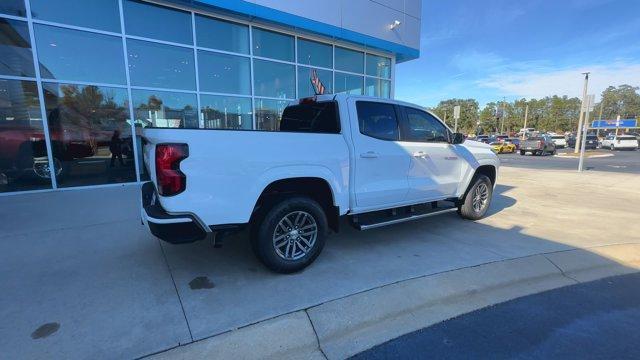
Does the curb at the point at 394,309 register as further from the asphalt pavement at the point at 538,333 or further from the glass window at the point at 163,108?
the glass window at the point at 163,108

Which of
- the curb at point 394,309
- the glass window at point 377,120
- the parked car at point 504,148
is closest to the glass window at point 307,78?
the glass window at point 377,120

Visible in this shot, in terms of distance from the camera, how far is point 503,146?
99.6ft

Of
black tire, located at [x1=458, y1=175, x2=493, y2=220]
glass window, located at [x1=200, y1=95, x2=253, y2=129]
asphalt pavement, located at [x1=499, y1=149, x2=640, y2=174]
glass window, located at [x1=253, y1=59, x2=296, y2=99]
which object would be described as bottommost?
asphalt pavement, located at [x1=499, y1=149, x2=640, y2=174]

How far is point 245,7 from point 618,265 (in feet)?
32.7

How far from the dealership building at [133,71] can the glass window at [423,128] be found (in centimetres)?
202

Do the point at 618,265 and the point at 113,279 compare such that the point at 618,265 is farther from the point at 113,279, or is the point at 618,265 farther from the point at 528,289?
the point at 113,279

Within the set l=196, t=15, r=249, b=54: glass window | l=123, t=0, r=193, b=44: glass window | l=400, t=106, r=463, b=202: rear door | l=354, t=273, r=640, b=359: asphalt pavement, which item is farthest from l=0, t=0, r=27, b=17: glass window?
l=354, t=273, r=640, b=359: asphalt pavement

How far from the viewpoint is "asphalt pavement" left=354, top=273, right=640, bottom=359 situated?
8.18 ft

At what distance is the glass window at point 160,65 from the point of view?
350 inches

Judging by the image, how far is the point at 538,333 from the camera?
2.74m

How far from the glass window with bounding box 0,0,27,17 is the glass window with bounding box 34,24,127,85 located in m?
0.35

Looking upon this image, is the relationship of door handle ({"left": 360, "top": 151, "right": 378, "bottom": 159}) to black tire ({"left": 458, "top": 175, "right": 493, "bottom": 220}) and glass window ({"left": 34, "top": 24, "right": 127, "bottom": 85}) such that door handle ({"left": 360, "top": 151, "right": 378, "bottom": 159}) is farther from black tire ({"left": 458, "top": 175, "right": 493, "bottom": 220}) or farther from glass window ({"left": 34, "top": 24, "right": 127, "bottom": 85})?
glass window ({"left": 34, "top": 24, "right": 127, "bottom": 85})

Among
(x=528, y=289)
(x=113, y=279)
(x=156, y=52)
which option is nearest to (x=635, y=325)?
(x=528, y=289)

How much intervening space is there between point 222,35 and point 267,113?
2777mm
